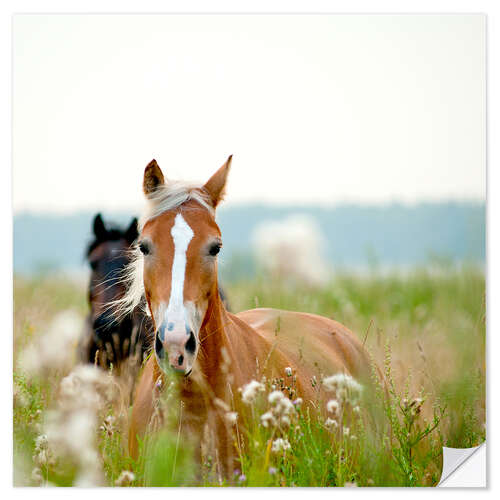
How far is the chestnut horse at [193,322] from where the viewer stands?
6.87 ft

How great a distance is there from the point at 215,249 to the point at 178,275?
0.66 feet

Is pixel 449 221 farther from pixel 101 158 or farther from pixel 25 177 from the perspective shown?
pixel 25 177

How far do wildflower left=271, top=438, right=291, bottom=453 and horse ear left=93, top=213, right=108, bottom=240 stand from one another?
2042mm

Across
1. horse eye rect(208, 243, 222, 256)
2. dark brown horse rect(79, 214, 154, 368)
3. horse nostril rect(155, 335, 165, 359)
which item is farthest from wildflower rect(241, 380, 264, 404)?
dark brown horse rect(79, 214, 154, 368)

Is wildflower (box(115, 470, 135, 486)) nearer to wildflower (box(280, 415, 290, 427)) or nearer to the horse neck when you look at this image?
the horse neck

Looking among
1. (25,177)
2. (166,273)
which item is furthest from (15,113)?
(166,273)

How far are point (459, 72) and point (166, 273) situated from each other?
1938 millimetres

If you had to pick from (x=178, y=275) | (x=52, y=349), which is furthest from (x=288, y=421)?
(x=52, y=349)

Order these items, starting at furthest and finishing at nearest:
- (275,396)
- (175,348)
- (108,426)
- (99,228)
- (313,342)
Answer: (99,228), (313,342), (108,426), (275,396), (175,348)

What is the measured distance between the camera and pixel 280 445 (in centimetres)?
221

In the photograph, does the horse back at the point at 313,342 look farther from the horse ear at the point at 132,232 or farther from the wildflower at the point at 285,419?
the horse ear at the point at 132,232

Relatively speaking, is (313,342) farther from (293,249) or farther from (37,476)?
(37,476)

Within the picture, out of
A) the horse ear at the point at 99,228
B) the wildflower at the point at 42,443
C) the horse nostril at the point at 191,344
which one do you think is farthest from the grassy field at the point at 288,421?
the horse ear at the point at 99,228

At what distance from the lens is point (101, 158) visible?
3.23 meters
